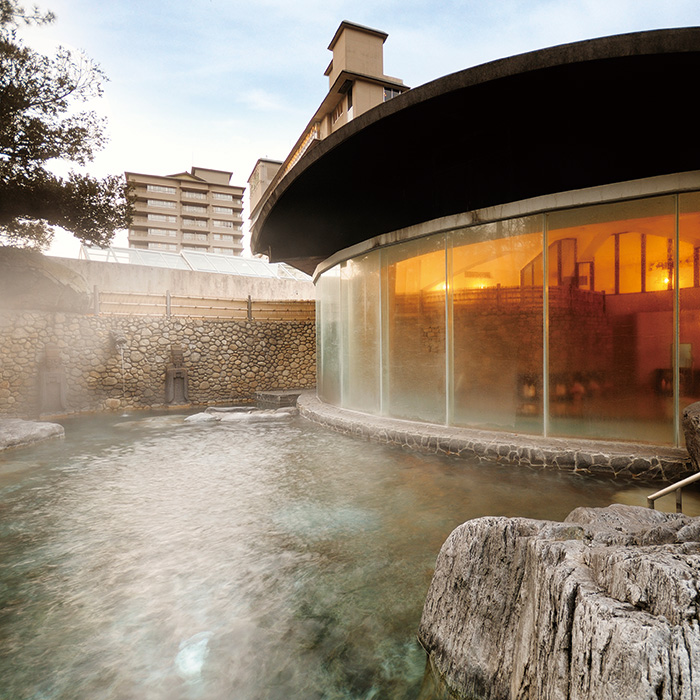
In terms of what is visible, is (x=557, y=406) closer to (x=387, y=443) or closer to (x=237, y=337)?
(x=387, y=443)

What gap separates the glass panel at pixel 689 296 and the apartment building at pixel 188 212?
5142 cm

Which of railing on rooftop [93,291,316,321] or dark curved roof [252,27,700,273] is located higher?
dark curved roof [252,27,700,273]

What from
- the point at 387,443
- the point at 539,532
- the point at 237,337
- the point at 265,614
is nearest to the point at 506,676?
the point at 539,532

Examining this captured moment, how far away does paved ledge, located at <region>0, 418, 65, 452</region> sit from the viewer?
7.35 m

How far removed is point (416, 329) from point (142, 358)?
9.61 meters

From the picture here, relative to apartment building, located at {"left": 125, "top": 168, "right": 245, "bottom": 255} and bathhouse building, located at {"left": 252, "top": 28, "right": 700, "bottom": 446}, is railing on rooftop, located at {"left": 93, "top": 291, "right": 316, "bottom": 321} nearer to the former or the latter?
bathhouse building, located at {"left": 252, "top": 28, "right": 700, "bottom": 446}

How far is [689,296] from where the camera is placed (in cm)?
537

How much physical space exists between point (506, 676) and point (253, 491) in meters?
3.58

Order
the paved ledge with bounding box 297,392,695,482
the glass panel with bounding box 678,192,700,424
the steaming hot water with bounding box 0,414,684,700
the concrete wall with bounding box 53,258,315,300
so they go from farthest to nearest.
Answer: the concrete wall with bounding box 53,258,315,300 → the glass panel with bounding box 678,192,700,424 → the paved ledge with bounding box 297,392,695,482 → the steaming hot water with bounding box 0,414,684,700

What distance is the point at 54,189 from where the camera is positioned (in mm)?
11633

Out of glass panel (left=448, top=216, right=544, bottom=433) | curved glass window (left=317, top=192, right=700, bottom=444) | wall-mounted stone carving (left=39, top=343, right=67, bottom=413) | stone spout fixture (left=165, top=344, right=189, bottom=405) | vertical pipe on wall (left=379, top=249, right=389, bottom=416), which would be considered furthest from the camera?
stone spout fixture (left=165, top=344, right=189, bottom=405)

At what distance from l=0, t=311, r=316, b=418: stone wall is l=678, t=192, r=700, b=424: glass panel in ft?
39.0

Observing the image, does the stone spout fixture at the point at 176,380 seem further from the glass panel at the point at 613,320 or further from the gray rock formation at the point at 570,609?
the gray rock formation at the point at 570,609

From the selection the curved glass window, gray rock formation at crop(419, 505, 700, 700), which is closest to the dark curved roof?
the curved glass window
